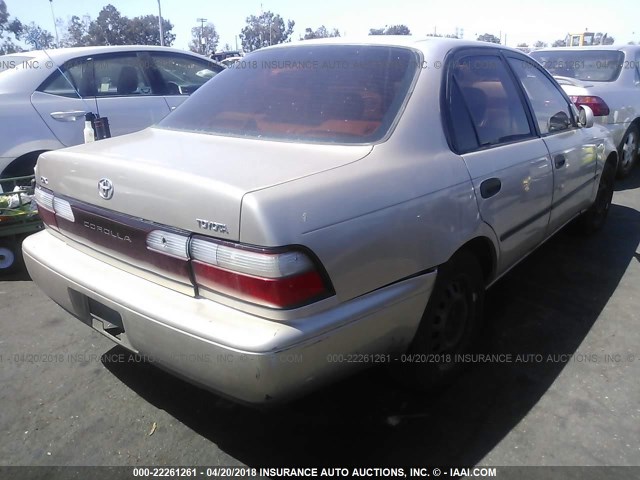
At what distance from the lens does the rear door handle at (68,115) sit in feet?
15.3

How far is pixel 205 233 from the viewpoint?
1780 mm

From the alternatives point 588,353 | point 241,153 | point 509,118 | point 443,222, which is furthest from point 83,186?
point 588,353

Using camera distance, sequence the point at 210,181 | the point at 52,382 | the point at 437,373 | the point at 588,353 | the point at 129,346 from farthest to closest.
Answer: the point at 588,353
the point at 52,382
the point at 437,373
the point at 129,346
the point at 210,181

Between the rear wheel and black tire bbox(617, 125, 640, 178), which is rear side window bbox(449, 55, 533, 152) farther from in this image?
black tire bbox(617, 125, 640, 178)

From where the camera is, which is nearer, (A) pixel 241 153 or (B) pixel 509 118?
(A) pixel 241 153

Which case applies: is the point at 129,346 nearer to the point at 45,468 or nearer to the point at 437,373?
the point at 45,468

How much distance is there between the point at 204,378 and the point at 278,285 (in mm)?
473

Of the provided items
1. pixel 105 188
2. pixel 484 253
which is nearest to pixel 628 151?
pixel 484 253

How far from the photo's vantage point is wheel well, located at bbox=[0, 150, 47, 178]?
4578mm

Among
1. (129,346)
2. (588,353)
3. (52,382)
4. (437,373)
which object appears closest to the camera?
(129,346)

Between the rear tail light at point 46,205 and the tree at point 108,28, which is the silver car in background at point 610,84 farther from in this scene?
the tree at point 108,28

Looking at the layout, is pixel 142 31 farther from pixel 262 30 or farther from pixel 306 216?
pixel 306 216

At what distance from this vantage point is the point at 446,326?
2.54 metres

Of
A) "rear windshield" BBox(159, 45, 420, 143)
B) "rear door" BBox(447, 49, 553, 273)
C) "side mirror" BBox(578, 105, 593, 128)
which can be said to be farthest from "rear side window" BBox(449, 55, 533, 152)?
"side mirror" BBox(578, 105, 593, 128)
